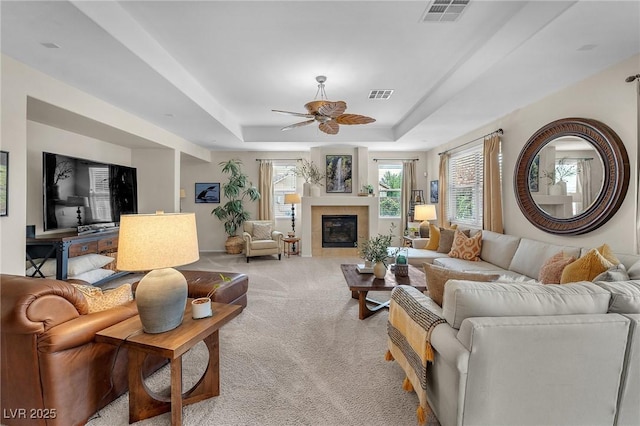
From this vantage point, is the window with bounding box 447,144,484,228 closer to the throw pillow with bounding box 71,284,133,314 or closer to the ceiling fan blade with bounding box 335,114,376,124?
the ceiling fan blade with bounding box 335,114,376,124

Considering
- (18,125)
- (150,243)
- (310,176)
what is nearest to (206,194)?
(310,176)

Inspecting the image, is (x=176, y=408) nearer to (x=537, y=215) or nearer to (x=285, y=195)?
(x=537, y=215)

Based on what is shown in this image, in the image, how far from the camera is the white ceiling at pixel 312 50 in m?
2.21

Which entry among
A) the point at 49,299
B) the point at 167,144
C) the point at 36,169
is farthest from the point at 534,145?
the point at 36,169

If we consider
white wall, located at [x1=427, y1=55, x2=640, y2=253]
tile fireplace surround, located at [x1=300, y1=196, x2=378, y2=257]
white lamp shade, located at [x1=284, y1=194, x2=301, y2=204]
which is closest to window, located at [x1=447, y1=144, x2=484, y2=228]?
white wall, located at [x1=427, y1=55, x2=640, y2=253]

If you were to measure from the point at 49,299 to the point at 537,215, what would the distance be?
4.76 meters

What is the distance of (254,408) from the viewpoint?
6.06ft

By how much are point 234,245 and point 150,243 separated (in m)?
5.59

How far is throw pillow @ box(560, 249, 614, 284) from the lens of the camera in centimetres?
223

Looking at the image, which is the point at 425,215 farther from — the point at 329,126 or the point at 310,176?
the point at 329,126

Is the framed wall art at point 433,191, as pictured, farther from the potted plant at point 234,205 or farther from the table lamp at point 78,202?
the table lamp at point 78,202

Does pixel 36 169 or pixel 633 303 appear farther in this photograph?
pixel 36 169

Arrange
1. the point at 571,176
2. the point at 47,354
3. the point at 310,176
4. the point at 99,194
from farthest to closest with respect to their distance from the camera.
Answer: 1. the point at 310,176
2. the point at 99,194
3. the point at 571,176
4. the point at 47,354

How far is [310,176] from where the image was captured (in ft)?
23.2
